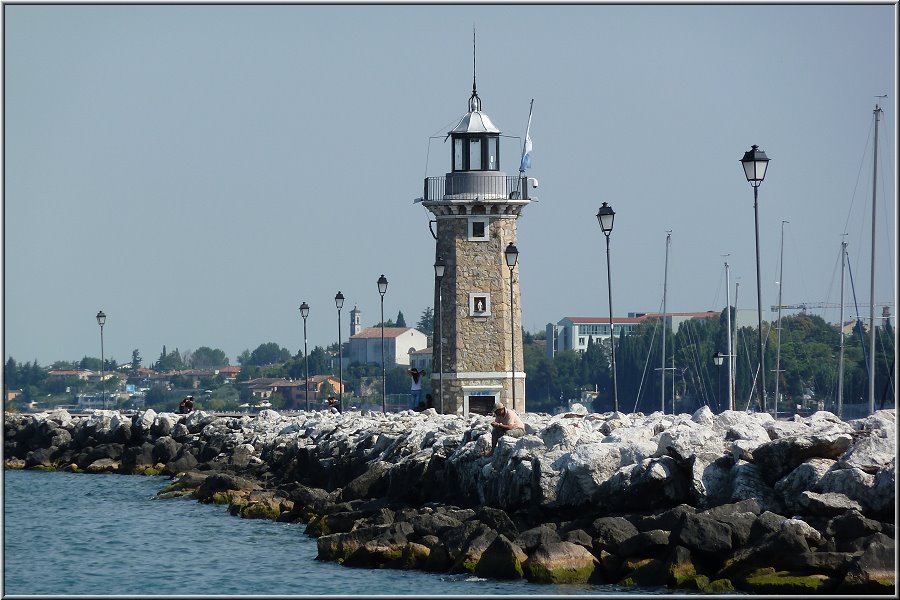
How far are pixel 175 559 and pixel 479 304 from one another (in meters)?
13.4

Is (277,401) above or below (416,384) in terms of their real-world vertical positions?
below

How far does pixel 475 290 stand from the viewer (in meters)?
32.0

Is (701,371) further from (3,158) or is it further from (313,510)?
(3,158)

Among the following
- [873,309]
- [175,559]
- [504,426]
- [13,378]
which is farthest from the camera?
[13,378]

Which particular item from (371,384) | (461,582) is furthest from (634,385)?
(461,582)

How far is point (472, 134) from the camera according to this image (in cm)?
3247

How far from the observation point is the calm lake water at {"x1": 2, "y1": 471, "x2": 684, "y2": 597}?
15.7 meters

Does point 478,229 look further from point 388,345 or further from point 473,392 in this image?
point 388,345

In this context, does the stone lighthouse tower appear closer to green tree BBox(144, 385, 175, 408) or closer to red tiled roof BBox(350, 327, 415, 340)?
green tree BBox(144, 385, 175, 408)

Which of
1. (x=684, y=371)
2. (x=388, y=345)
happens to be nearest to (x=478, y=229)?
(x=684, y=371)

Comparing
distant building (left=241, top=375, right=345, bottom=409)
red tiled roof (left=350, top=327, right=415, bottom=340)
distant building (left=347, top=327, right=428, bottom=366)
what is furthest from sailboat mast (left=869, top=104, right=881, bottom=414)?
red tiled roof (left=350, top=327, right=415, bottom=340)

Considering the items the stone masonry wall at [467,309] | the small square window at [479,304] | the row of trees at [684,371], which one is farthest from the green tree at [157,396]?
the small square window at [479,304]

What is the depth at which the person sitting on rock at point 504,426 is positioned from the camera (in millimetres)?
19797

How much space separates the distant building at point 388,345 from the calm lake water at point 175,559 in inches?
4245
